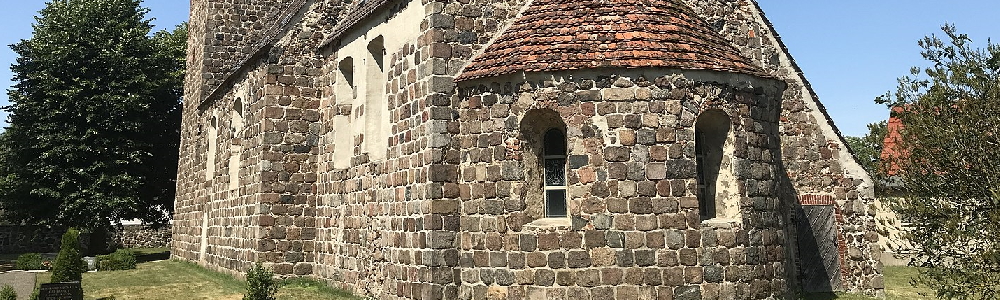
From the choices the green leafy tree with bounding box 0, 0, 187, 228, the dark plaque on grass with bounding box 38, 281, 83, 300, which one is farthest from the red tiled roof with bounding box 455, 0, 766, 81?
the green leafy tree with bounding box 0, 0, 187, 228

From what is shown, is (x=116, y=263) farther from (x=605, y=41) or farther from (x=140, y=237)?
(x=140, y=237)

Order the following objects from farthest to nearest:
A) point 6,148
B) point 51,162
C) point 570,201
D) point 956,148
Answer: point 6,148 → point 51,162 → point 570,201 → point 956,148

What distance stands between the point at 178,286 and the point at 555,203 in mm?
10265

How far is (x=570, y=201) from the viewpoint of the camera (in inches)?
409

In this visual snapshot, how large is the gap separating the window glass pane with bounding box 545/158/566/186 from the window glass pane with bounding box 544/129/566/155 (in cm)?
12

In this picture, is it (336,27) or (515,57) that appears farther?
(336,27)

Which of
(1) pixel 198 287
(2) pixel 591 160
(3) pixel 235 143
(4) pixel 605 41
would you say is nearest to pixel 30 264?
(3) pixel 235 143

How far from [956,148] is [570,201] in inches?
190

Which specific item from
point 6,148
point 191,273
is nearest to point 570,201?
point 191,273

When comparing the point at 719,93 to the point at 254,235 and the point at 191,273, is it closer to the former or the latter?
the point at 254,235

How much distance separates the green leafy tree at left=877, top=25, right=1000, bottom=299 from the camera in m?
7.49

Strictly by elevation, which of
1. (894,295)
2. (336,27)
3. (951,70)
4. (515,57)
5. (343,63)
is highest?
(336,27)

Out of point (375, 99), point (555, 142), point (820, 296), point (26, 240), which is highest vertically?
point (375, 99)

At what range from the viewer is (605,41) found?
35.0 feet
